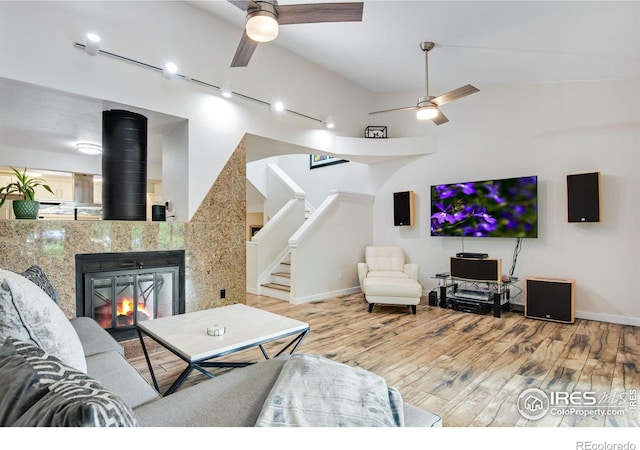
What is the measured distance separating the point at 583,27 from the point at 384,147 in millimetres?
2808

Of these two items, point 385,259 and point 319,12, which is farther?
point 385,259

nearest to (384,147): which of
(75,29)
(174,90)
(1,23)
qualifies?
(174,90)

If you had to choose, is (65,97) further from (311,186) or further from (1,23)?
(311,186)

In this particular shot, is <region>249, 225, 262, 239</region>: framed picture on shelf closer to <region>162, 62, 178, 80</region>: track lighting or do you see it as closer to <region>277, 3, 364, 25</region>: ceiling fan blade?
<region>162, 62, 178, 80</region>: track lighting

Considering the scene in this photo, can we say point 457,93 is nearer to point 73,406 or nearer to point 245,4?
point 245,4

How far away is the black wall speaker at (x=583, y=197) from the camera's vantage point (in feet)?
12.4

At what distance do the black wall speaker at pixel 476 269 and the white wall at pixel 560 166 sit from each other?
0.52 m

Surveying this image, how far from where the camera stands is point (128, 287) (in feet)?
10.2

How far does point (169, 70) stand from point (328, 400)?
3.31m

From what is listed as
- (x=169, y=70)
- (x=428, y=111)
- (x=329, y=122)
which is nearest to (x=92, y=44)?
(x=169, y=70)

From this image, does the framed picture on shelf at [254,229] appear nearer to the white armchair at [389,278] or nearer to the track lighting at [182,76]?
the white armchair at [389,278]

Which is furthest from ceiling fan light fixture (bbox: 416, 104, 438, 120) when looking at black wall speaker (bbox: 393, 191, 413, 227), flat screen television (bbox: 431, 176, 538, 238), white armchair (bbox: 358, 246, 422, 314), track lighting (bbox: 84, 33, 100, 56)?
track lighting (bbox: 84, 33, 100, 56)

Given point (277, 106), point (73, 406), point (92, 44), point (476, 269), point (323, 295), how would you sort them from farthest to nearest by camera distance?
point (323, 295), point (476, 269), point (277, 106), point (92, 44), point (73, 406)
